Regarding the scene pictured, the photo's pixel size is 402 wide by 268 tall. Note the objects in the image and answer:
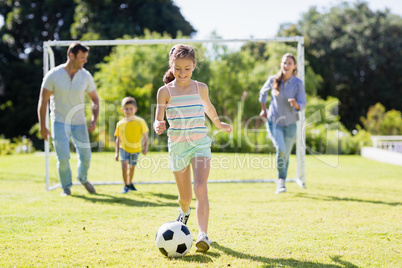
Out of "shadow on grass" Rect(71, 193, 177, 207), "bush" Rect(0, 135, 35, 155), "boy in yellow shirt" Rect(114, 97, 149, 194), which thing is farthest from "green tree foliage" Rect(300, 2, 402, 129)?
"shadow on grass" Rect(71, 193, 177, 207)

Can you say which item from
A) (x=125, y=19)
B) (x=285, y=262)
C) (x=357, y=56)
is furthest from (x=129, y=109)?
(x=357, y=56)

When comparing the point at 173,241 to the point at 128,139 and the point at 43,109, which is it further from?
Result: the point at 128,139

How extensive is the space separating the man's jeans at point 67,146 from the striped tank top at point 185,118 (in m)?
3.01

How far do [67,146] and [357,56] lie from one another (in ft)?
106

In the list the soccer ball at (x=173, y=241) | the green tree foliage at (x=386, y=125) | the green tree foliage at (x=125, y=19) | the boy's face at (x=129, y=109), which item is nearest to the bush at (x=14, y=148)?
the green tree foliage at (x=125, y=19)

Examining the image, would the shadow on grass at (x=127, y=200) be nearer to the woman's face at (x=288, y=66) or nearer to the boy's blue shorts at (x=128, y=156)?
the boy's blue shorts at (x=128, y=156)

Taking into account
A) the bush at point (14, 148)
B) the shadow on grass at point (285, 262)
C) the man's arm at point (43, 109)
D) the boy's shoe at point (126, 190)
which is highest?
the man's arm at point (43, 109)

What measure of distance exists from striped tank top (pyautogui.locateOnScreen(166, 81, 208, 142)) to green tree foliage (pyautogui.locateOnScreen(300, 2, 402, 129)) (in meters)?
31.1

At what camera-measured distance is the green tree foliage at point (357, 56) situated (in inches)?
1336

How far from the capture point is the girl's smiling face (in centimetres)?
354

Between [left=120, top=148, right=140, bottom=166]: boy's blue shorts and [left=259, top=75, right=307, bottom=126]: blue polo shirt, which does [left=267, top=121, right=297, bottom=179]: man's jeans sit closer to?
[left=259, top=75, right=307, bottom=126]: blue polo shirt

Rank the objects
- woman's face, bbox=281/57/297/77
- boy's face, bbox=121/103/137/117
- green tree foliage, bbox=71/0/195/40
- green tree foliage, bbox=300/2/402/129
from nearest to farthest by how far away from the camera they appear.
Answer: woman's face, bbox=281/57/297/77
boy's face, bbox=121/103/137/117
green tree foliage, bbox=71/0/195/40
green tree foliage, bbox=300/2/402/129

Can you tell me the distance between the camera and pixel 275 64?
20.9 metres

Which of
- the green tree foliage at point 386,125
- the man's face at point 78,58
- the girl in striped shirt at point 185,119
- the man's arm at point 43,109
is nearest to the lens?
the girl in striped shirt at point 185,119
